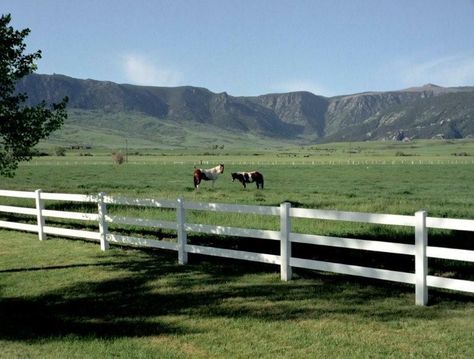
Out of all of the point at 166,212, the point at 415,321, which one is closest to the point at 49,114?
the point at 166,212

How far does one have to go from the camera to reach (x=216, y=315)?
28.8 feet

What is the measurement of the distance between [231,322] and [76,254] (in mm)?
7711

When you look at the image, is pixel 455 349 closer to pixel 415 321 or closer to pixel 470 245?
pixel 415 321

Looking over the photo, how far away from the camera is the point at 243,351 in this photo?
285 inches

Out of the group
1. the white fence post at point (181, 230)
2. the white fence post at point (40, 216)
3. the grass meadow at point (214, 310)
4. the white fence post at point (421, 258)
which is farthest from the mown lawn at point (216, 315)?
the white fence post at point (40, 216)

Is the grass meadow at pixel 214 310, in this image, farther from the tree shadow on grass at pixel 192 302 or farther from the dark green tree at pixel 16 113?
the dark green tree at pixel 16 113

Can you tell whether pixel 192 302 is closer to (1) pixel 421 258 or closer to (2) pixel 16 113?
(1) pixel 421 258

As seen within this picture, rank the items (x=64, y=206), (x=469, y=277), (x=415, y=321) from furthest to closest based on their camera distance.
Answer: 1. (x=64, y=206)
2. (x=469, y=277)
3. (x=415, y=321)

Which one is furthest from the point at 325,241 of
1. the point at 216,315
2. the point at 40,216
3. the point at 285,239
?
the point at 40,216

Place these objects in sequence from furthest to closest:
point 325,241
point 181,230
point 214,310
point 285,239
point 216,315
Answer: point 181,230, point 285,239, point 325,241, point 214,310, point 216,315

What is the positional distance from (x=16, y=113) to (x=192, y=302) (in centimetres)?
671

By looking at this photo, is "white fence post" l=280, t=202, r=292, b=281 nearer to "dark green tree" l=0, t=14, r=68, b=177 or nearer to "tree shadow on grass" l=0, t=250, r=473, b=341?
"tree shadow on grass" l=0, t=250, r=473, b=341

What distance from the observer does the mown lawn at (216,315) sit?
7.32 m

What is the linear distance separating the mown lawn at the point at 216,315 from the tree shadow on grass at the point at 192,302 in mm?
21
